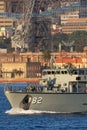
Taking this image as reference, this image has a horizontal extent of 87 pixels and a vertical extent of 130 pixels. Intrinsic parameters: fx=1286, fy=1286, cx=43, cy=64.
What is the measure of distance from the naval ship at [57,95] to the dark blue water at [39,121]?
2.19 ft

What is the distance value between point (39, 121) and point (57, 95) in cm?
522

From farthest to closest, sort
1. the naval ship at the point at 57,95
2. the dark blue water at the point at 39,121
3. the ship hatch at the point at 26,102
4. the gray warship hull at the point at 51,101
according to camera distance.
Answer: the ship hatch at the point at 26,102
the naval ship at the point at 57,95
the gray warship hull at the point at 51,101
the dark blue water at the point at 39,121

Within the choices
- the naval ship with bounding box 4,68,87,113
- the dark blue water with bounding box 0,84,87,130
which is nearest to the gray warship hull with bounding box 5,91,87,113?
the naval ship with bounding box 4,68,87,113

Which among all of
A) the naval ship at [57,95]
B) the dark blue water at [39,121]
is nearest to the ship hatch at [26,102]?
the naval ship at [57,95]

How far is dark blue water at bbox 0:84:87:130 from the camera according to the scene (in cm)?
7406

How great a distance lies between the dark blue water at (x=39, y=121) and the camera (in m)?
74.1

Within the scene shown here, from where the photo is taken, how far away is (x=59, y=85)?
84.3 m

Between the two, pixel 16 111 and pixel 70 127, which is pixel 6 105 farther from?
pixel 70 127

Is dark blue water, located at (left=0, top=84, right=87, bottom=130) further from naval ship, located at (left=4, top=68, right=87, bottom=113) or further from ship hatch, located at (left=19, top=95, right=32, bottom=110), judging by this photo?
naval ship, located at (left=4, top=68, right=87, bottom=113)

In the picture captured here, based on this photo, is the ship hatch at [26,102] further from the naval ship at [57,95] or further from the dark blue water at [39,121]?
the dark blue water at [39,121]

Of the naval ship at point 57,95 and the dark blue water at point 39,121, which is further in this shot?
the naval ship at point 57,95

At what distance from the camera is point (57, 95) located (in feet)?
273

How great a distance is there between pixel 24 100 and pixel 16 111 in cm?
95

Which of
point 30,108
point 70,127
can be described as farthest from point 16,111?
point 70,127
